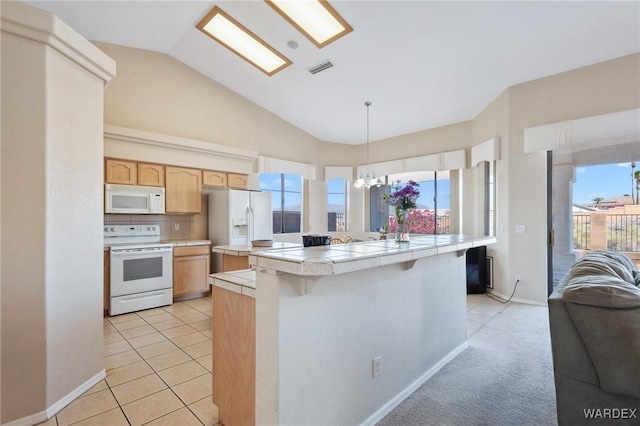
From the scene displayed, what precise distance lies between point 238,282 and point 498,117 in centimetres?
473

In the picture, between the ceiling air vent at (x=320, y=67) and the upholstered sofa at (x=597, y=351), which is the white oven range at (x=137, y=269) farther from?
the upholstered sofa at (x=597, y=351)

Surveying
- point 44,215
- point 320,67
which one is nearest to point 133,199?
point 44,215

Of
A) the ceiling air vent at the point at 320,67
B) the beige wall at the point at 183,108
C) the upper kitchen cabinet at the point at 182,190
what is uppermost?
the ceiling air vent at the point at 320,67

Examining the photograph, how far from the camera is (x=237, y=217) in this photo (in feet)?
15.7

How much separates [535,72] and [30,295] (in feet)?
18.4

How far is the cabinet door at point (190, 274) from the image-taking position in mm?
4367

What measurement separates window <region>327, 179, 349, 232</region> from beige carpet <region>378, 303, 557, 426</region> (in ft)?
13.8

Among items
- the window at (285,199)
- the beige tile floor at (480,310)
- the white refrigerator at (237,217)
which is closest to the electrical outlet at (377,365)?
the beige tile floor at (480,310)

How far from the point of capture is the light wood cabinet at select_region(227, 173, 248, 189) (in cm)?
524

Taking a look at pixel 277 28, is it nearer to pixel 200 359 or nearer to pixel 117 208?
pixel 117 208

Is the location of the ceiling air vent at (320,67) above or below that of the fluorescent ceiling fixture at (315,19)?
below

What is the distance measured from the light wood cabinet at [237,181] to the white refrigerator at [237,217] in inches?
13.5

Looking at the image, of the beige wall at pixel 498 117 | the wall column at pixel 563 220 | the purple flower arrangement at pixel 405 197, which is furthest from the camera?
the wall column at pixel 563 220

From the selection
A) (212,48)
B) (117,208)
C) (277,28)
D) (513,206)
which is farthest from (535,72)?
(117,208)
